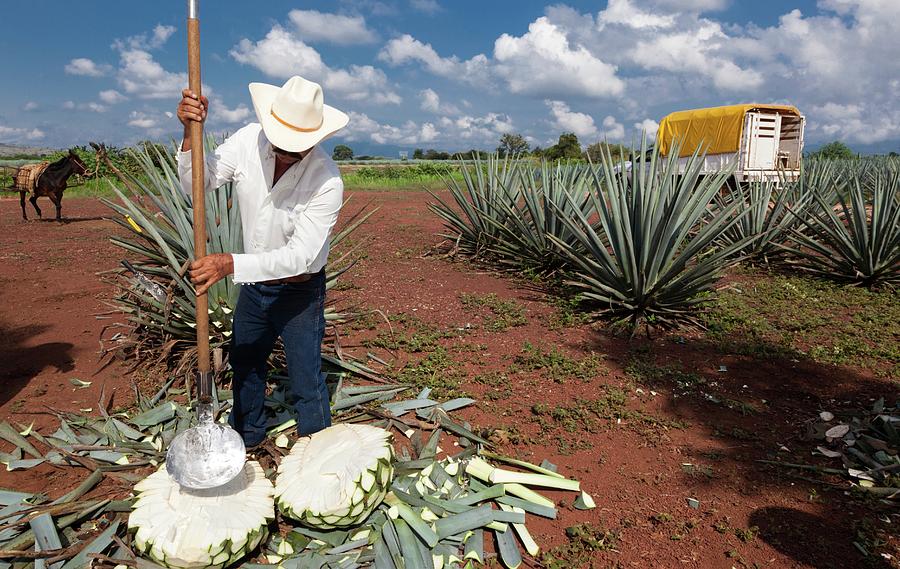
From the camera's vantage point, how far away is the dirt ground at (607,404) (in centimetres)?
253

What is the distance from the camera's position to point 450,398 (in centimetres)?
367

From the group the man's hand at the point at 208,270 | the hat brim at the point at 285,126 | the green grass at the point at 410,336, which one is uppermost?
the hat brim at the point at 285,126

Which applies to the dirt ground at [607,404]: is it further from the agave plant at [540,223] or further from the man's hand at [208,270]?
the man's hand at [208,270]

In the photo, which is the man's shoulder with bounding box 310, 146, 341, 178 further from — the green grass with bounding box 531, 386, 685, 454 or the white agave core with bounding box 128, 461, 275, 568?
the green grass with bounding box 531, 386, 685, 454

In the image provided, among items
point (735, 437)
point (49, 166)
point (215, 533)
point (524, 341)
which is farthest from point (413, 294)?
point (49, 166)

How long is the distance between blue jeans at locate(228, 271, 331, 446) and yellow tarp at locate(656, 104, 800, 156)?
41.7 feet

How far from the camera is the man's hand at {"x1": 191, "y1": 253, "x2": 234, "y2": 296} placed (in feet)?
6.97

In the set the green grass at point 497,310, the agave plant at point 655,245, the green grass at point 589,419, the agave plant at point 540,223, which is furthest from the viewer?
the agave plant at point 540,223

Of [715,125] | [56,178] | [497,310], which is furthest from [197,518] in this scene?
[715,125]

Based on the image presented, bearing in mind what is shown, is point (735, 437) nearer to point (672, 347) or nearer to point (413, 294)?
point (672, 347)

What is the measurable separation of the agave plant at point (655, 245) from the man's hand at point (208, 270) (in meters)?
3.46

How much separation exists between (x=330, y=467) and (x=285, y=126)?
1366 mm

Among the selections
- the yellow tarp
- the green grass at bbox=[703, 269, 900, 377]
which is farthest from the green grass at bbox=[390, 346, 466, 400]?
the yellow tarp

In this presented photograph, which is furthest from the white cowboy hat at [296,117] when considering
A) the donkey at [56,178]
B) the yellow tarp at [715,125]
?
the yellow tarp at [715,125]
